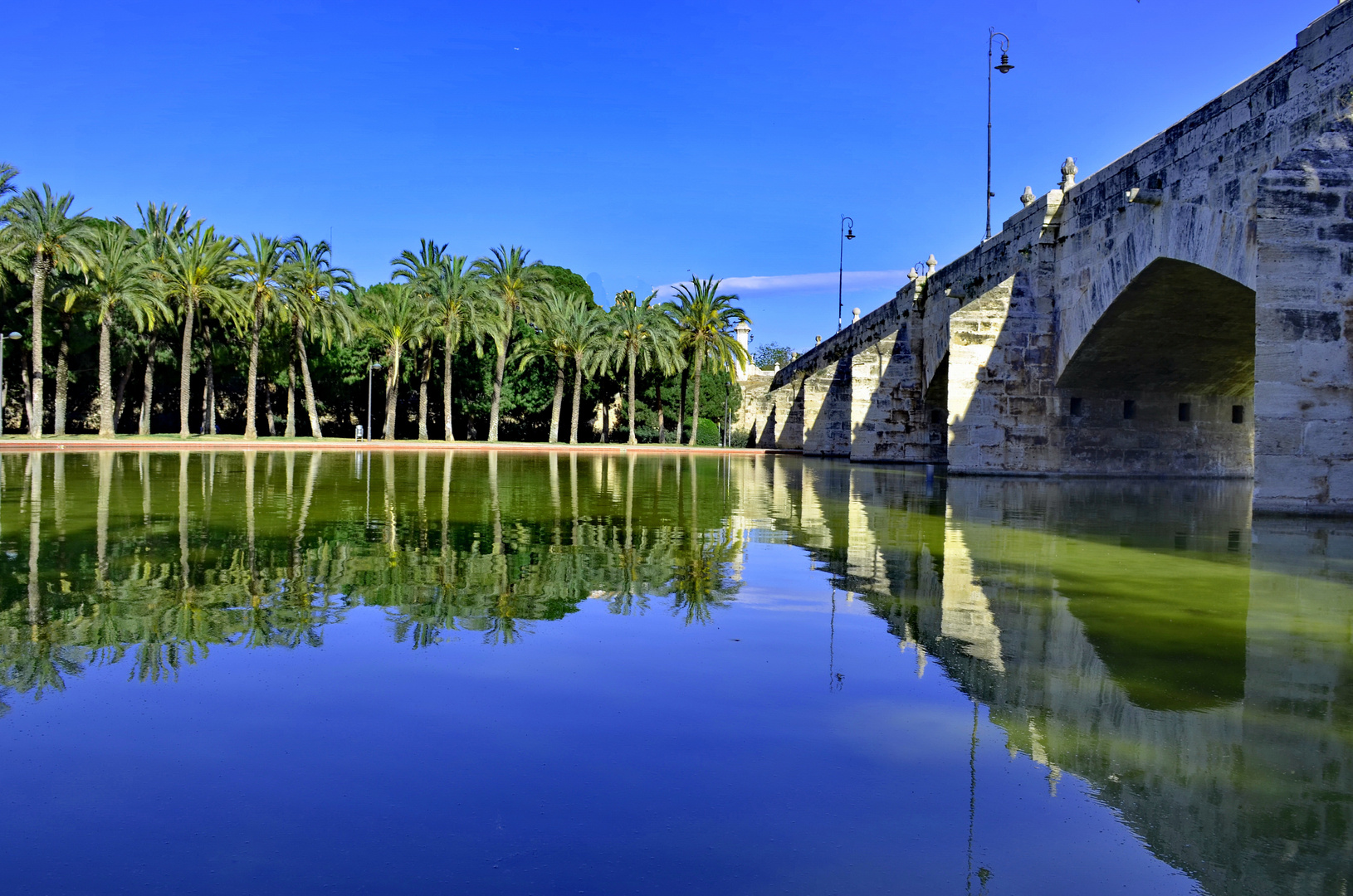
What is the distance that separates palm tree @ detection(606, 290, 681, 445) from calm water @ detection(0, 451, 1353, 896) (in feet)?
113

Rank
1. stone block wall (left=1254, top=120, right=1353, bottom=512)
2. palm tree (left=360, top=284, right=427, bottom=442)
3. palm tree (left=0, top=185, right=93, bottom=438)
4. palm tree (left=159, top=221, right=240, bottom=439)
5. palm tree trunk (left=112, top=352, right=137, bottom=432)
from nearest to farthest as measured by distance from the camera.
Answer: stone block wall (left=1254, top=120, right=1353, bottom=512), palm tree (left=0, top=185, right=93, bottom=438), palm tree (left=159, top=221, right=240, bottom=439), palm tree (left=360, top=284, right=427, bottom=442), palm tree trunk (left=112, top=352, right=137, bottom=432)

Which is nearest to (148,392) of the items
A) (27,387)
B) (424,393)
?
(27,387)

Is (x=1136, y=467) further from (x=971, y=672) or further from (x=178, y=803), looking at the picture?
(x=178, y=803)

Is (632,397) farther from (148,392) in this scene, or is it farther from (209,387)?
(148,392)

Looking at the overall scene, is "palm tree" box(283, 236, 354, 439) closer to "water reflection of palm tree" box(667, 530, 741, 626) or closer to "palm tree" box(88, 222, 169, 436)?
"palm tree" box(88, 222, 169, 436)

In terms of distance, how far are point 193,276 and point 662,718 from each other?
38.6 metres

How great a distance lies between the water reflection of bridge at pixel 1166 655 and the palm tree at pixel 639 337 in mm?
32034

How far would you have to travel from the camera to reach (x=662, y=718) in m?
3.65

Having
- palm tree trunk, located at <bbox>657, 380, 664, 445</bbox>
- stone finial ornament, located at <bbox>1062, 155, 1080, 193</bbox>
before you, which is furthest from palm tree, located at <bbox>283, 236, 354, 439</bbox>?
stone finial ornament, located at <bbox>1062, 155, 1080, 193</bbox>

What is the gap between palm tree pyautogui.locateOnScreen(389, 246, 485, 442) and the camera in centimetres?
4119

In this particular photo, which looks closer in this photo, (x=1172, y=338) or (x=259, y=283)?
(x=1172, y=338)

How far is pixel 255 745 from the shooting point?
3.27m

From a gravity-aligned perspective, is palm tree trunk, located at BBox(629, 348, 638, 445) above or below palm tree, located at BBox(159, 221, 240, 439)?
below

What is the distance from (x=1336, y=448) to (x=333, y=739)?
11.1m
